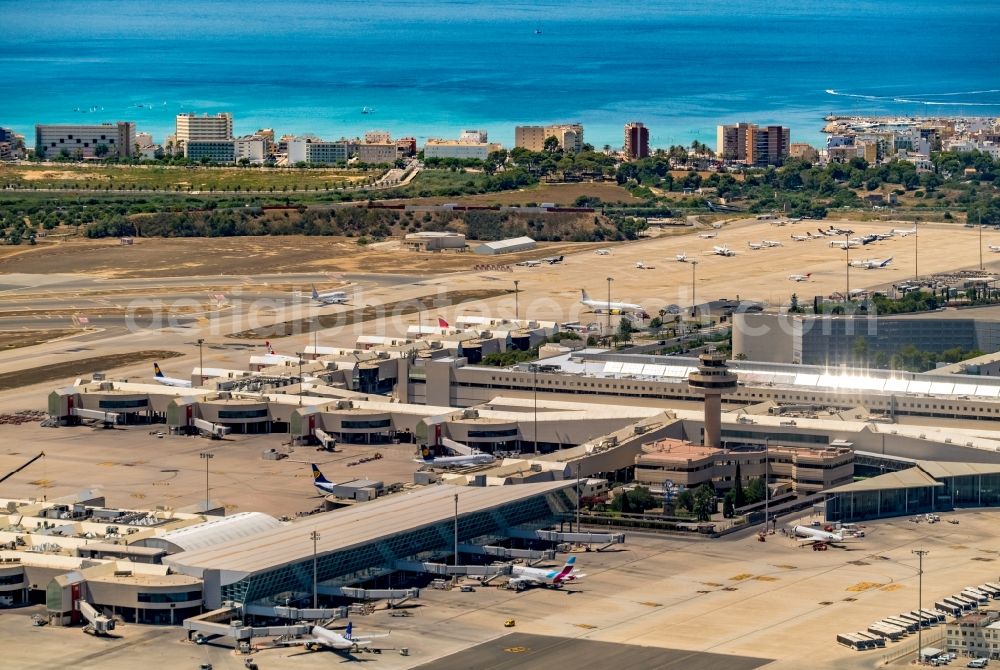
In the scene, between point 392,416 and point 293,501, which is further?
point 392,416

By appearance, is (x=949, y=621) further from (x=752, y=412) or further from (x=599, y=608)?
(x=752, y=412)

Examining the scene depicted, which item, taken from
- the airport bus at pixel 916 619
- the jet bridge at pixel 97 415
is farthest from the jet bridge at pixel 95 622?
the jet bridge at pixel 97 415

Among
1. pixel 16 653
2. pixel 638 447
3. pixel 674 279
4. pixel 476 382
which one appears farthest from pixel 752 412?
pixel 674 279

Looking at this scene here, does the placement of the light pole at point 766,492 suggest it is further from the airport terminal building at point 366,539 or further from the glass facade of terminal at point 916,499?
the airport terminal building at point 366,539

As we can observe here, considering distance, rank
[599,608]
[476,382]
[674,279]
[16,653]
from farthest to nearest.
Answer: [674,279] < [476,382] < [599,608] < [16,653]

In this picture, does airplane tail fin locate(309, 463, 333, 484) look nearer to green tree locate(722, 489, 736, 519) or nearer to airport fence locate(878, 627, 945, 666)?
green tree locate(722, 489, 736, 519)

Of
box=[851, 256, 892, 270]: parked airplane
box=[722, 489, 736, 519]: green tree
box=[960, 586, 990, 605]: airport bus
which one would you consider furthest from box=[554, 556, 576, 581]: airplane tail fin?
box=[851, 256, 892, 270]: parked airplane

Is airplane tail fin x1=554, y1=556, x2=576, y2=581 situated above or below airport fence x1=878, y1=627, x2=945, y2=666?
above
